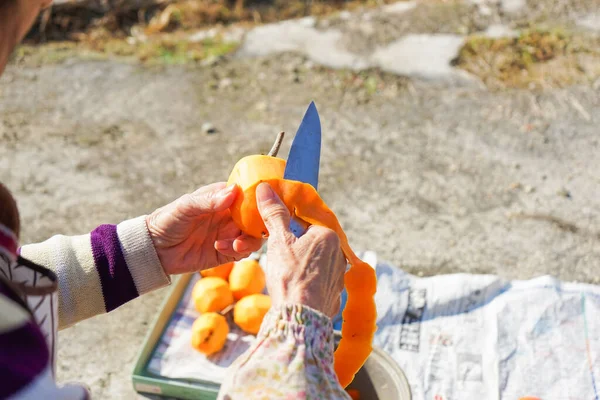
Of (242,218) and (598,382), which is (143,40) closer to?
(242,218)

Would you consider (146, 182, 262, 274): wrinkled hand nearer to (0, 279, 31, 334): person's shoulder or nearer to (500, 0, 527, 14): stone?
(0, 279, 31, 334): person's shoulder

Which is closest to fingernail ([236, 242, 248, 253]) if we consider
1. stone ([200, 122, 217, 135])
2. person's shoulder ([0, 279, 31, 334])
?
person's shoulder ([0, 279, 31, 334])

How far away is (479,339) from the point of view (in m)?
2.45

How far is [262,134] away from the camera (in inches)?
154

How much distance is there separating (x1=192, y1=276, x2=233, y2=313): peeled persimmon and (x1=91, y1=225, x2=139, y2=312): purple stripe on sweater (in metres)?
0.65

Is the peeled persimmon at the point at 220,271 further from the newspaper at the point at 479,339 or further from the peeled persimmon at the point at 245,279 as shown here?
the newspaper at the point at 479,339

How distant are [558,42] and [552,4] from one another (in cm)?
61

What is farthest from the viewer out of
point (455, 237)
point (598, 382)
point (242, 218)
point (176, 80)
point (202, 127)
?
point (176, 80)

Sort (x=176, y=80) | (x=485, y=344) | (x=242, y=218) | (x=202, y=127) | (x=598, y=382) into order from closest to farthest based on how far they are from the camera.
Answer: (x=242, y=218), (x=598, y=382), (x=485, y=344), (x=202, y=127), (x=176, y=80)

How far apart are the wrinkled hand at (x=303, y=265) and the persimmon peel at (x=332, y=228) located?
0.24 feet

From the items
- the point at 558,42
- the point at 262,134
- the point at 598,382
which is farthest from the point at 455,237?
the point at 558,42

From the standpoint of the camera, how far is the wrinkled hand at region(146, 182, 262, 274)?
191 cm

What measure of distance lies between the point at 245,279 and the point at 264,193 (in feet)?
3.51

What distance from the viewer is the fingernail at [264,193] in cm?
160
